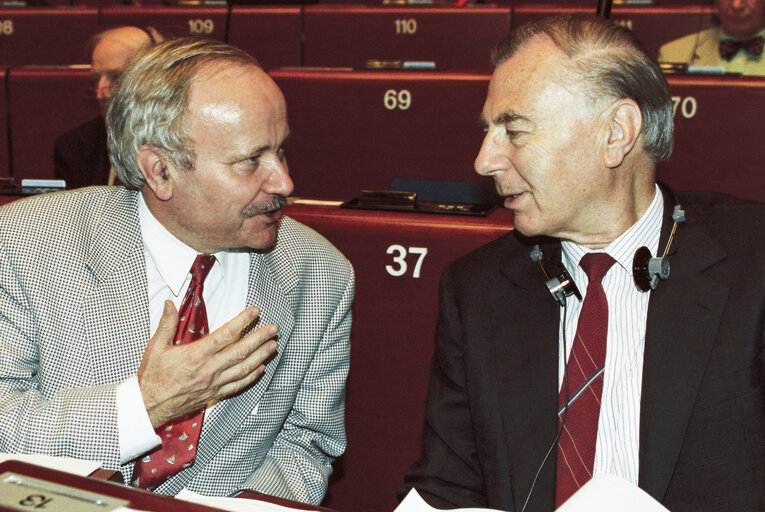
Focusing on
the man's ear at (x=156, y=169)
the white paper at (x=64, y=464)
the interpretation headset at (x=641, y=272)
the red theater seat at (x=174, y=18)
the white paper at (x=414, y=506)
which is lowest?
the white paper at (x=414, y=506)

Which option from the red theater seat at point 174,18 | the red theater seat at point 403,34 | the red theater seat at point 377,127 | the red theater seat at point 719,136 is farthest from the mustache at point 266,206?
the red theater seat at point 174,18

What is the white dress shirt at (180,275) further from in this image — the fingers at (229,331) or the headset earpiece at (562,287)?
the headset earpiece at (562,287)

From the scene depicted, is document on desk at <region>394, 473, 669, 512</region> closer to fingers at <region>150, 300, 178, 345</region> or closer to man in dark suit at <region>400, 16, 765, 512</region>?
man in dark suit at <region>400, 16, 765, 512</region>

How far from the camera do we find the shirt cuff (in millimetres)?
1554

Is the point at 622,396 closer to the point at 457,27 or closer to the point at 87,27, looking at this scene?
the point at 457,27

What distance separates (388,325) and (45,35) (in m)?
4.02

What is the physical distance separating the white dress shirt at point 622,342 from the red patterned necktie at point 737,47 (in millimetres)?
3256

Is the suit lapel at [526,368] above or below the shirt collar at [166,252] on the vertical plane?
below

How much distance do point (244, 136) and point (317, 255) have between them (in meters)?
0.36

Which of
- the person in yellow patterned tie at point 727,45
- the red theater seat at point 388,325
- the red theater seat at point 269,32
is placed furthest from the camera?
the red theater seat at point 269,32

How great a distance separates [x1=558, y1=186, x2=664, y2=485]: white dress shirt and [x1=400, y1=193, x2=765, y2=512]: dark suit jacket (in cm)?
3

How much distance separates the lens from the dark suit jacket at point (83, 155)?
3658 millimetres

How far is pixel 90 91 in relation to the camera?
12.5 ft

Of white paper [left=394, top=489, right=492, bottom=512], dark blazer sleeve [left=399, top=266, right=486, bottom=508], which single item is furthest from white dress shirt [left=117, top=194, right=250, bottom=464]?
white paper [left=394, top=489, right=492, bottom=512]
